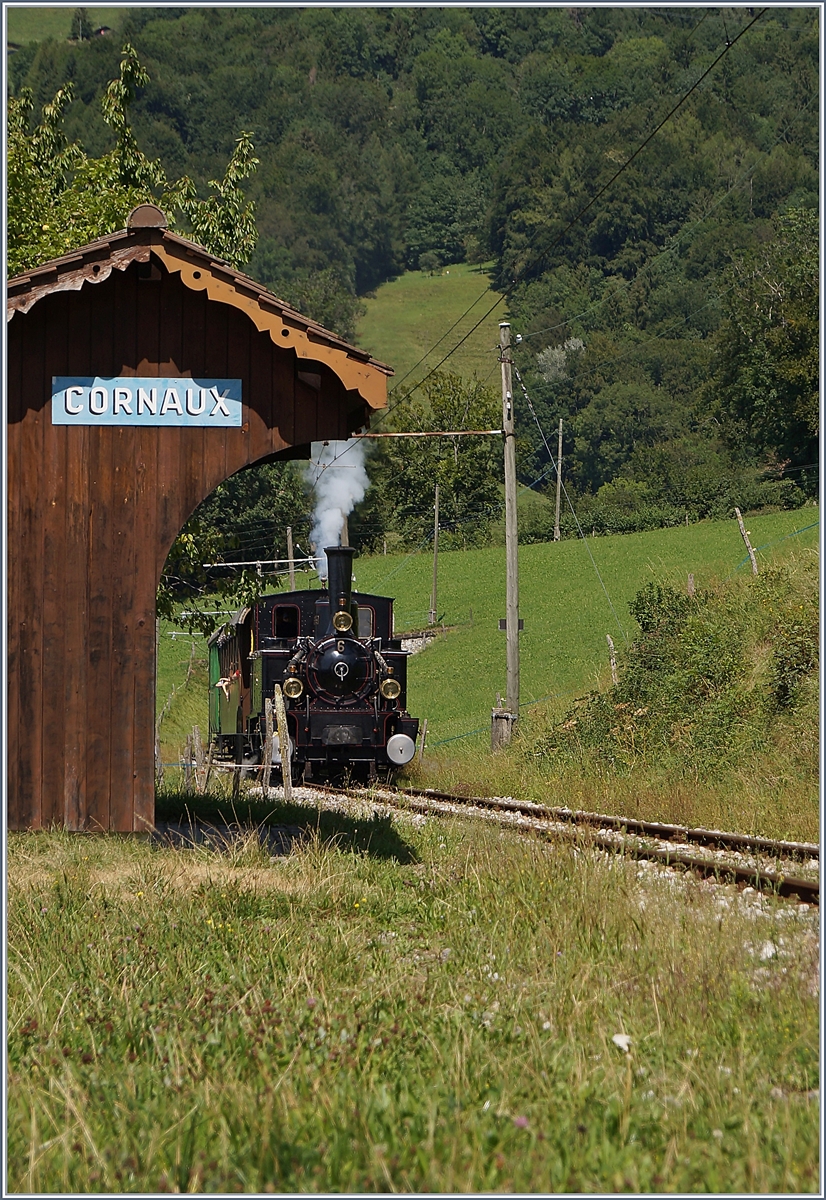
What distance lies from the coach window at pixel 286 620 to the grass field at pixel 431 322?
3975 inches

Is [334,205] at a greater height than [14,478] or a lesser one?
greater

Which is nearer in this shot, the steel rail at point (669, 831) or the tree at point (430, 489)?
the steel rail at point (669, 831)

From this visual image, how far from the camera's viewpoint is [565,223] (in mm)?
142625

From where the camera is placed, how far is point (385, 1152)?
14.8 feet

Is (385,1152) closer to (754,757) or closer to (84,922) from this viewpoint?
(84,922)

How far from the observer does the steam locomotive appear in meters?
20.6

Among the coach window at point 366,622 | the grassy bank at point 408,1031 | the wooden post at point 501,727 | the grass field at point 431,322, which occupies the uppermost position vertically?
the grass field at point 431,322

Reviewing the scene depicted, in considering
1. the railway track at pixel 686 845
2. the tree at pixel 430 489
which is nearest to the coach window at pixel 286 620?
the railway track at pixel 686 845

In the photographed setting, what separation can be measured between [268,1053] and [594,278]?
133441 mm

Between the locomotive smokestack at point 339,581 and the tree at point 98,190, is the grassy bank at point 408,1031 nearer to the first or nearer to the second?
the tree at point 98,190

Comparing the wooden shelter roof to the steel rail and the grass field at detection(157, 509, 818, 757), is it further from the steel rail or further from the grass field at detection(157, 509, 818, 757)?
the grass field at detection(157, 509, 818, 757)

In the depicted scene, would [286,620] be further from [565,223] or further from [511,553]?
[565,223]

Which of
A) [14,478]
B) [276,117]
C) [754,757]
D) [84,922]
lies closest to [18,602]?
[14,478]

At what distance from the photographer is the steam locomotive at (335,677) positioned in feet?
67.6
